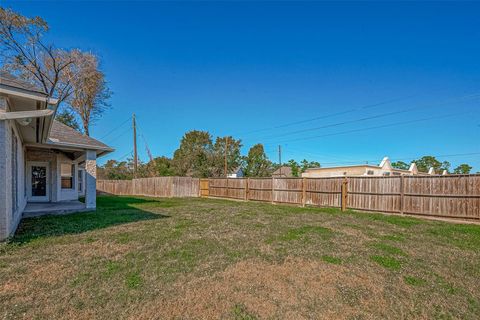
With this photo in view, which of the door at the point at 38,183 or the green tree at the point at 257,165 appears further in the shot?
the green tree at the point at 257,165

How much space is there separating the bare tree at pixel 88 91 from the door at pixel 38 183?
1124 centimetres

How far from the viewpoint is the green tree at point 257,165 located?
38.5 meters

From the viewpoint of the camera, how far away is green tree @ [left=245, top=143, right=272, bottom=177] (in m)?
38.5

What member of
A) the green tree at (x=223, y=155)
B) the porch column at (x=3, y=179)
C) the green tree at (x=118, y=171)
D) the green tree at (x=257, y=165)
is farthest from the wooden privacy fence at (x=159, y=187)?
the green tree at (x=257, y=165)

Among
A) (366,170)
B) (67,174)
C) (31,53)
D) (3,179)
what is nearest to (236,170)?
(366,170)

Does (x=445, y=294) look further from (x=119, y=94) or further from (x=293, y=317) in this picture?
(x=119, y=94)

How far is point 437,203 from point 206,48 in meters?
13.7

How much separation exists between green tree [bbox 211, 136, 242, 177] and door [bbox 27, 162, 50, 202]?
64.0ft

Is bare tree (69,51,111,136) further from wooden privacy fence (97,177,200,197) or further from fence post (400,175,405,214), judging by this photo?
fence post (400,175,405,214)

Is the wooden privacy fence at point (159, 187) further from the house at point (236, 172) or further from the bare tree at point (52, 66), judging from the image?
the house at point (236, 172)

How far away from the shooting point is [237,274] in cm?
388

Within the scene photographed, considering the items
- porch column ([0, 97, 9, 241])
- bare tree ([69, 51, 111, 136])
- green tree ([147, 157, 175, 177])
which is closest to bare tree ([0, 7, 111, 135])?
bare tree ([69, 51, 111, 136])

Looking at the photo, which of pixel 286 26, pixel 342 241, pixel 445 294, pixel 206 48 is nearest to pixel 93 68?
pixel 206 48

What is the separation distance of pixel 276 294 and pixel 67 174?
1416 centimetres
